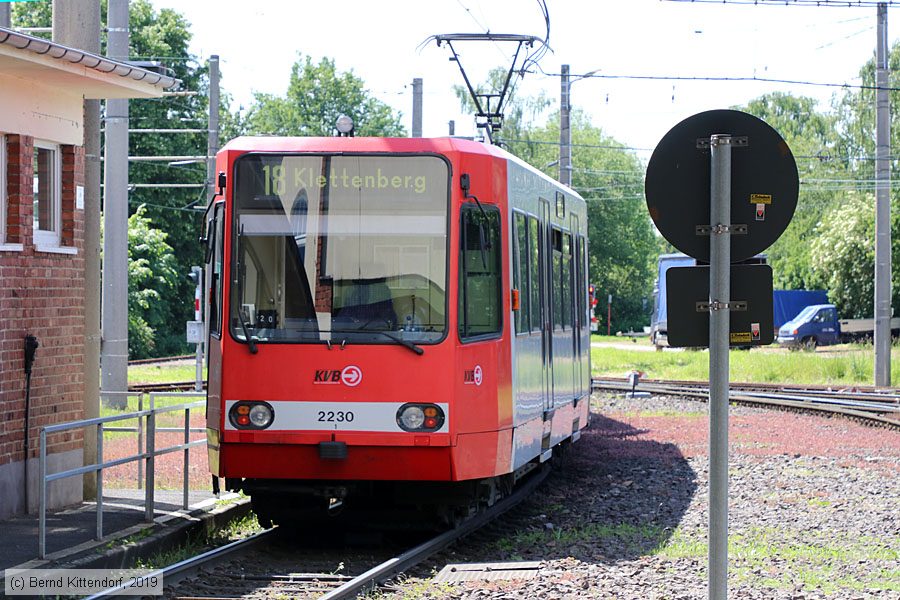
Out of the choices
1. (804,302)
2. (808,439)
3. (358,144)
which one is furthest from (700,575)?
(804,302)

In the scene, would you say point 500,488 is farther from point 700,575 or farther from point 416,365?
point 700,575

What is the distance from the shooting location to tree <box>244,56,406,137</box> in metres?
81.2

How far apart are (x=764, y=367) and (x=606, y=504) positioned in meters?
25.3

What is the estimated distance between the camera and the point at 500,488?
1201 cm

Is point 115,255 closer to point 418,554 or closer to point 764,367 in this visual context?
point 418,554

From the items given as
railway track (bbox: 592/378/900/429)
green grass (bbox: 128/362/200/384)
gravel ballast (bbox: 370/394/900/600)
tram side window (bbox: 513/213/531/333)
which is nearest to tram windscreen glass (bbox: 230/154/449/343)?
tram side window (bbox: 513/213/531/333)

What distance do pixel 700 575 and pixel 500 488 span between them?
2939 millimetres

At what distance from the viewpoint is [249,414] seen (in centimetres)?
1066

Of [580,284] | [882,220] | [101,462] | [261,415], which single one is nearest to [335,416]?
[261,415]

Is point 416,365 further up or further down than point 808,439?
further up

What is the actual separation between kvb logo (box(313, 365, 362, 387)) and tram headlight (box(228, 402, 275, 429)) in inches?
18.3

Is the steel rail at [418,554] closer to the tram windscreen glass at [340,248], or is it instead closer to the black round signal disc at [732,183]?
the tram windscreen glass at [340,248]

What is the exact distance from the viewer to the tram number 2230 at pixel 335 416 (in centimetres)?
1053

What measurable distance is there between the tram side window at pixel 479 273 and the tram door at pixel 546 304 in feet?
6.33
